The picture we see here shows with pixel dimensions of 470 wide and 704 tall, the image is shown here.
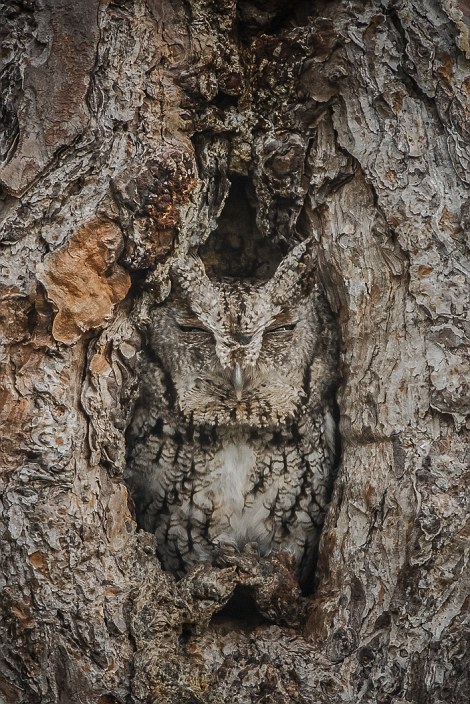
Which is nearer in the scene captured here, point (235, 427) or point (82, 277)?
point (82, 277)

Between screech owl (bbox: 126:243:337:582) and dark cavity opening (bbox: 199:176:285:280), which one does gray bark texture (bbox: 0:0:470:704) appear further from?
dark cavity opening (bbox: 199:176:285:280)

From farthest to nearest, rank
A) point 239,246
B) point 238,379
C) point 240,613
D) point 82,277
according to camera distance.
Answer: point 239,246 < point 240,613 < point 238,379 < point 82,277

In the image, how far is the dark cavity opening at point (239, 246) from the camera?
2855 millimetres

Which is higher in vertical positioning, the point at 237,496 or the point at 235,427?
the point at 235,427

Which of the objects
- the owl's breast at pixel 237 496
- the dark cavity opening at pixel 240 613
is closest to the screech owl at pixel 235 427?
the owl's breast at pixel 237 496

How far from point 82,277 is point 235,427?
80 centimetres

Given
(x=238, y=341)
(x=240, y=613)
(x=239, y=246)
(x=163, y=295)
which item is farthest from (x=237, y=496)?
(x=239, y=246)

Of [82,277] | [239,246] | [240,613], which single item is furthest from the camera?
[239,246]

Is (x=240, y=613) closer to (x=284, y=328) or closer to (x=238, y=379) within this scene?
(x=238, y=379)

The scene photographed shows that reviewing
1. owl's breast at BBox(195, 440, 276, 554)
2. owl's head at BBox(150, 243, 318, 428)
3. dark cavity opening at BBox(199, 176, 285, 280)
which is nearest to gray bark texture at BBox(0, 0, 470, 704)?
owl's head at BBox(150, 243, 318, 428)

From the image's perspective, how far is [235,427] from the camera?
268 centimetres

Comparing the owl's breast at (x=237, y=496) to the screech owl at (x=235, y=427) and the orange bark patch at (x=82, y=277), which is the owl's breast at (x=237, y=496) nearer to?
the screech owl at (x=235, y=427)

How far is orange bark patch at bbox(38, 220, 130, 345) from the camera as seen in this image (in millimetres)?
2195

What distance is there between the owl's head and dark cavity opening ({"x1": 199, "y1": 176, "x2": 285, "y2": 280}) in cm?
27
